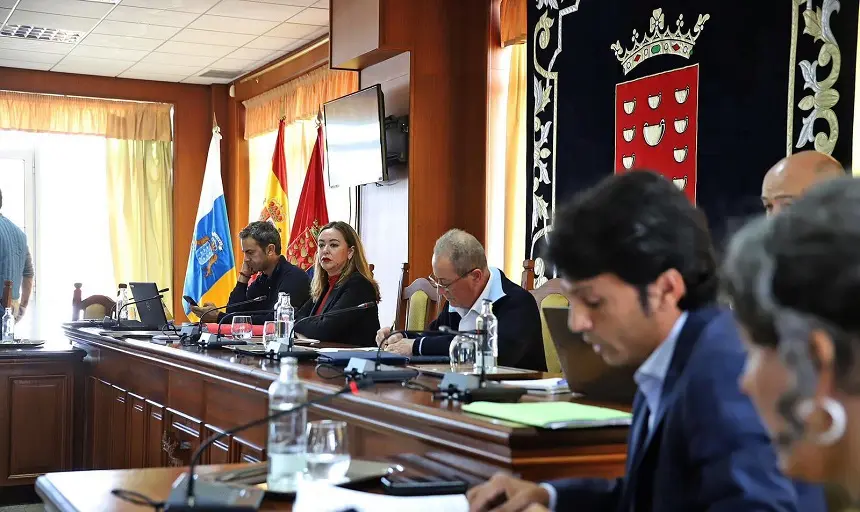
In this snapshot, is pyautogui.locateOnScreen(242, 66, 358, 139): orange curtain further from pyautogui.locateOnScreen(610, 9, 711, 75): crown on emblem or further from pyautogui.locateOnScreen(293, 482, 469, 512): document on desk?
pyautogui.locateOnScreen(293, 482, 469, 512): document on desk

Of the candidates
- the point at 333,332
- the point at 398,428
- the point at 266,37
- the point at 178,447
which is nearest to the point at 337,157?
the point at 266,37

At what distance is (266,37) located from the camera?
7266 millimetres

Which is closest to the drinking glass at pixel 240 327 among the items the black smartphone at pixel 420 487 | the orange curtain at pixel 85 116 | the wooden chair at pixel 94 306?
the black smartphone at pixel 420 487

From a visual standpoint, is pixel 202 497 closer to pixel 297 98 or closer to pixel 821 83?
pixel 821 83

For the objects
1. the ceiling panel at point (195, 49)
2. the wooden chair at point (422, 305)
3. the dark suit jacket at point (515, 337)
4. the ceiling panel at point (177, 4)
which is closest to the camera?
the dark suit jacket at point (515, 337)

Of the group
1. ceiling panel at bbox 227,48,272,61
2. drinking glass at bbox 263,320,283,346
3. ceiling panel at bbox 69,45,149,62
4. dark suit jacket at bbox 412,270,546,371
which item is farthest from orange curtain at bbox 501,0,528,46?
ceiling panel at bbox 69,45,149,62

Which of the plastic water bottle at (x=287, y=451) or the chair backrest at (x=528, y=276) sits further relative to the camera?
the chair backrest at (x=528, y=276)

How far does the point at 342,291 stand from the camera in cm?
443

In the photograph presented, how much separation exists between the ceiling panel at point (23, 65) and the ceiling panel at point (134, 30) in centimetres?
140

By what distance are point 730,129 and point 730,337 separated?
8.83 ft

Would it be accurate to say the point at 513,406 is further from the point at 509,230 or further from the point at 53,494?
the point at 509,230

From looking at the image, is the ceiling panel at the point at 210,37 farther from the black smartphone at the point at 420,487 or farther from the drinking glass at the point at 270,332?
the black smartphone at the point at 420,487

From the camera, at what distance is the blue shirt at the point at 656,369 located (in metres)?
1.25

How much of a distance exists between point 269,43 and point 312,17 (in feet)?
2.76
